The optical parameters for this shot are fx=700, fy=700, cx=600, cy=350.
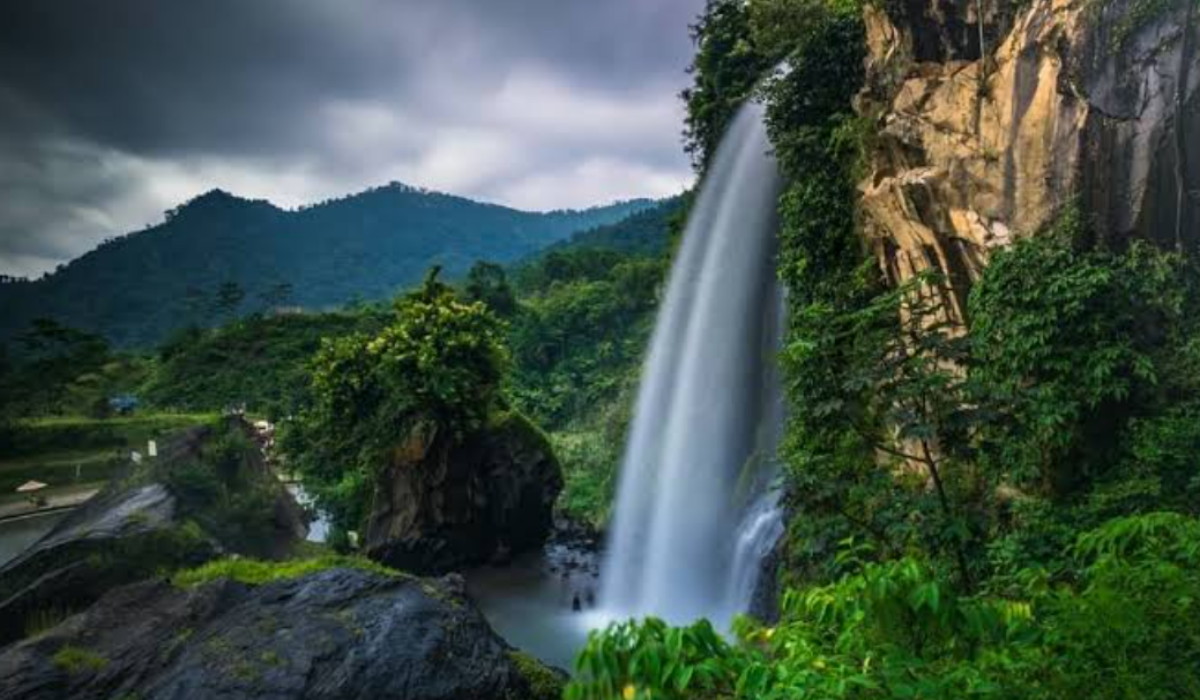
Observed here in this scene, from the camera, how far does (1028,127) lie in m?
8.07

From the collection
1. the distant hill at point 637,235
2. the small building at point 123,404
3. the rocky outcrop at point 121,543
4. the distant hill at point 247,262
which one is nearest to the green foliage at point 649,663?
the rocky outcrop at point 121,543

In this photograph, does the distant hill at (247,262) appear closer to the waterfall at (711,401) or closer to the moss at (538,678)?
the waterfall at (711,401)

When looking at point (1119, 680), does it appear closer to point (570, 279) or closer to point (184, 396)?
point (570, 279)

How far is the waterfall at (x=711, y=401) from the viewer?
16.1 m

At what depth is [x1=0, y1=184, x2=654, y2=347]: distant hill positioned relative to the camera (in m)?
106

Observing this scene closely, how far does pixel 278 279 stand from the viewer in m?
132

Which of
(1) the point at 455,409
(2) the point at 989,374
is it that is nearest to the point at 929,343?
(2) the point at 989,374

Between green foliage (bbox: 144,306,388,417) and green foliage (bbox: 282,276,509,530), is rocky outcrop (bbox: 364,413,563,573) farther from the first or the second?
green foliage (bbox: 144,306,388,417)

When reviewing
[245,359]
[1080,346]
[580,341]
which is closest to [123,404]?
[245,359]

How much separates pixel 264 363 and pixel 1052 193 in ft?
182

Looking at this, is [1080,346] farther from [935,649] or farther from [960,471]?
[935,649]

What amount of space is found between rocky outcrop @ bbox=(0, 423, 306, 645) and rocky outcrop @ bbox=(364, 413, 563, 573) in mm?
5114

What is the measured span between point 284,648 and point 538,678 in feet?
8.03

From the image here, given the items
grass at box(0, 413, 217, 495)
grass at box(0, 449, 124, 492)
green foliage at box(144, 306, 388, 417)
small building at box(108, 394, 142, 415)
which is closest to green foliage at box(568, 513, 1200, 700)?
grass at box(0, 413, 217, 495)
